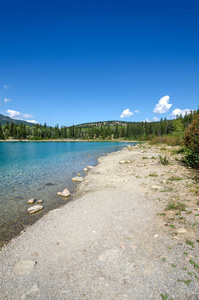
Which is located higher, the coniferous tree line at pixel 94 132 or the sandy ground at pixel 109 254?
the coniferous tree line at pixel 94 132

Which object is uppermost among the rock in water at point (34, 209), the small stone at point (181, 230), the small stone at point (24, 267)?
the small stone at point (181, 230)

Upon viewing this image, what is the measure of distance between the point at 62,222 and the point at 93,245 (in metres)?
2.49

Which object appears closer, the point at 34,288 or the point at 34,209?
the point at 34,288

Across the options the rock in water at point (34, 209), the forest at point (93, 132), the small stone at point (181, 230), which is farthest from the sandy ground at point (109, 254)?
the forest at point (93, 132)

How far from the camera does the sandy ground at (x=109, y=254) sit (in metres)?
3.66

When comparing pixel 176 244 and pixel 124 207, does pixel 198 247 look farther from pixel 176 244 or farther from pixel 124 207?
pixel 124 207

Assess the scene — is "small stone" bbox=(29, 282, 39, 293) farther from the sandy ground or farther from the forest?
the forest

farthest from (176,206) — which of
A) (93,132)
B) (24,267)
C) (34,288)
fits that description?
(93,132)

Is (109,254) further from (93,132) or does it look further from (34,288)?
(93,132)

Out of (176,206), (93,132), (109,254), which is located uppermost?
(93,132)

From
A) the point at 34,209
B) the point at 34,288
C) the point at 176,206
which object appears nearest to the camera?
the point at 34,288

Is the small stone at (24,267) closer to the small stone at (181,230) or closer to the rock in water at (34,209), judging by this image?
the rock in water at (34,209)

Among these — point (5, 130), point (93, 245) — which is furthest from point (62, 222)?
point (5, 130)

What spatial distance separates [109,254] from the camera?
4.80 m
